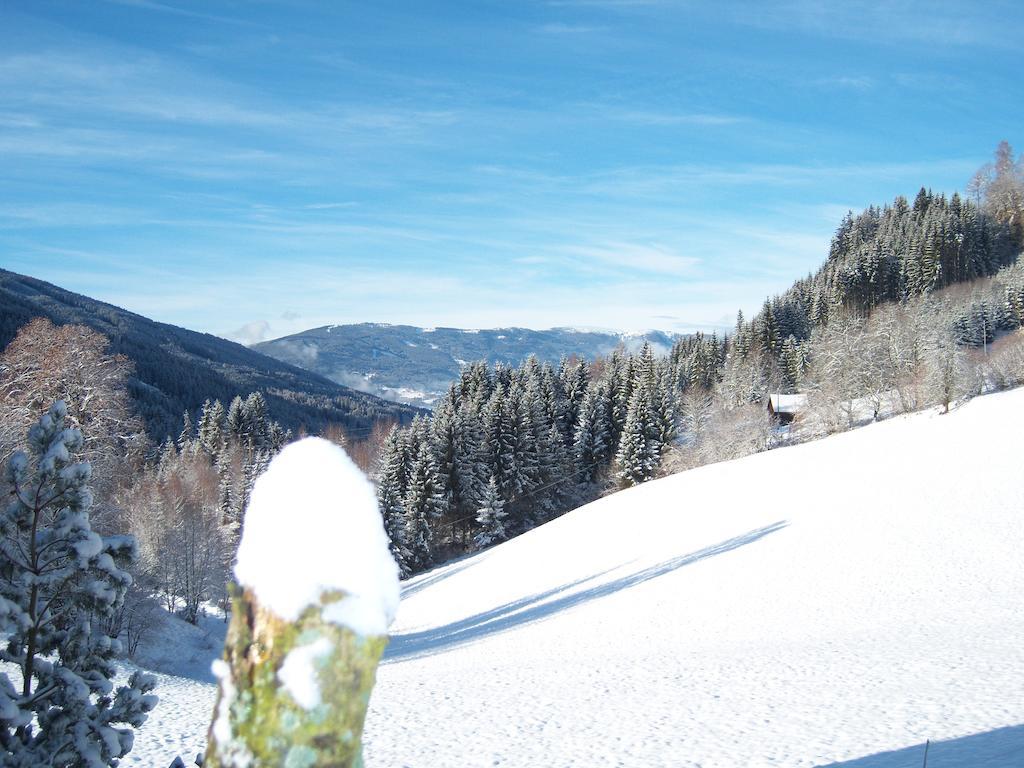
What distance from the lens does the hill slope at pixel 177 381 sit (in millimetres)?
104031

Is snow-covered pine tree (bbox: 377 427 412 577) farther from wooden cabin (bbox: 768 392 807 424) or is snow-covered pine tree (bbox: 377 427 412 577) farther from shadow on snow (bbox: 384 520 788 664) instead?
wooden cabin (bbox: 768 392 807 424)

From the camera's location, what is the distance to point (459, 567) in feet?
132

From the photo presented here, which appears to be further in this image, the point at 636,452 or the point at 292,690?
the point at 636,452

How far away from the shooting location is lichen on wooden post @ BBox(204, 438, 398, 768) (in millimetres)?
1729

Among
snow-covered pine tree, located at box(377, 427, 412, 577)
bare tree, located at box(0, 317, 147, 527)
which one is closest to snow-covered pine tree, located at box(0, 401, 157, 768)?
bare tree, located at box(0, 317, 147, 527)

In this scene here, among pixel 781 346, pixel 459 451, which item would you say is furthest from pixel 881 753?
pixel 781 346

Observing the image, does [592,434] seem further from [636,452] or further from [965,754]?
[965,754]

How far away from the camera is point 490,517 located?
4662cm

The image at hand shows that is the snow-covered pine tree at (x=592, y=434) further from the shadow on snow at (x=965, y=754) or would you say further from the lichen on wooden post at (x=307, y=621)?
the lichen on wooden post at (x=307, y=621)

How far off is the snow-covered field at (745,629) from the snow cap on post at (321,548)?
8.56m

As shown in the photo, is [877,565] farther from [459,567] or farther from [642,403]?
[642,403]

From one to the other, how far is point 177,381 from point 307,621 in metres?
131

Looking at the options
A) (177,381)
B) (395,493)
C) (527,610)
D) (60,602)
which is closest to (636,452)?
(395,493)

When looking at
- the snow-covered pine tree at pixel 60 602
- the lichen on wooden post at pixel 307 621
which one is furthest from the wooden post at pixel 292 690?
the snow-covered pine tree at pixel 60 602
